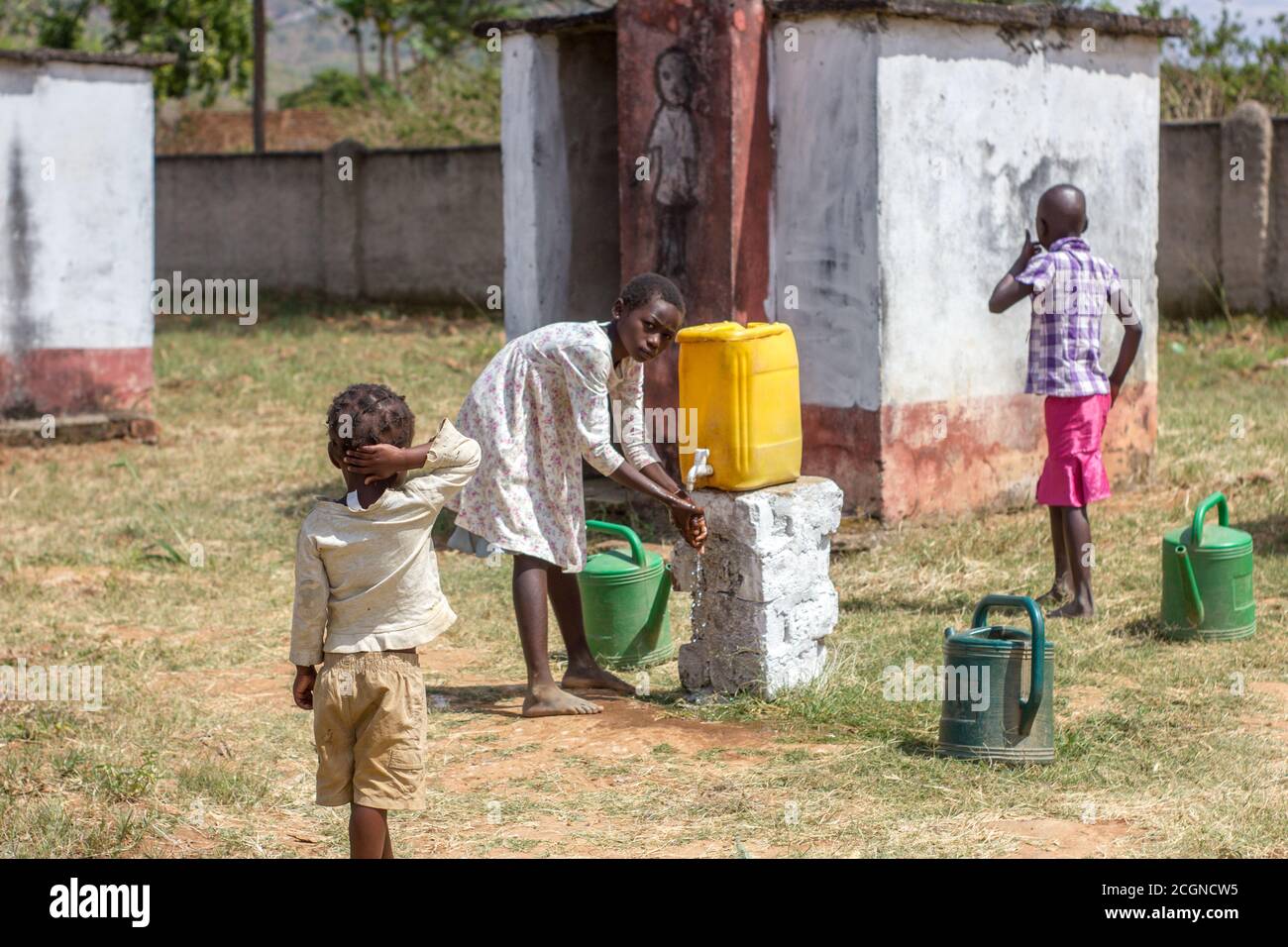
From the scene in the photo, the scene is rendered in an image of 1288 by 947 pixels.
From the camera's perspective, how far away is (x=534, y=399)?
540 centimetres

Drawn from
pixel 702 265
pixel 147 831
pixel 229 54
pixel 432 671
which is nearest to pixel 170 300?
pixel 229 54

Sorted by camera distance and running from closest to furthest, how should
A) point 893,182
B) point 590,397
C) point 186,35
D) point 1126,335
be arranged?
point 590,397 < point 1126,335 < point 893,182 < point 186,35

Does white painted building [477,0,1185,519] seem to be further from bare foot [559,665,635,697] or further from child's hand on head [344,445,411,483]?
child's hand on head [344,445,411,483]

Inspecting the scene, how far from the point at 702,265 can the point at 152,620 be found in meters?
3.08

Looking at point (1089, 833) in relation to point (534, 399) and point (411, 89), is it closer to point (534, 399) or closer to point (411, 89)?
point (534, 399)

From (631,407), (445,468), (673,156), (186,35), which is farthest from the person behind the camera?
(186,35)

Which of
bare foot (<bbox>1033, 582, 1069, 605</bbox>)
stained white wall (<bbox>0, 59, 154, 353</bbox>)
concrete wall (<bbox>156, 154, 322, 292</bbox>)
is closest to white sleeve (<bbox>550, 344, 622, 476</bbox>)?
bare foot (<bbox>1033, 582, 1069, 605</bbox>)

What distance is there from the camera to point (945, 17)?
782cm

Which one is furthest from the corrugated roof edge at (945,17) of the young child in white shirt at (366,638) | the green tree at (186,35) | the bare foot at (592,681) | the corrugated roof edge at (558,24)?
the green tree at (186,35)

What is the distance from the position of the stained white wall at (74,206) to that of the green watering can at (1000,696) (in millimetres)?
8120

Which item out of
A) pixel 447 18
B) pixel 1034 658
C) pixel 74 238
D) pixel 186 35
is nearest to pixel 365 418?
pixel 1034 658

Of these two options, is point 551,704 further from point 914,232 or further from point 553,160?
point 553,160

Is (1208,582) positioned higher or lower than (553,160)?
lower

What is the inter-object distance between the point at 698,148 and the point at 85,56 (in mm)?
5337
